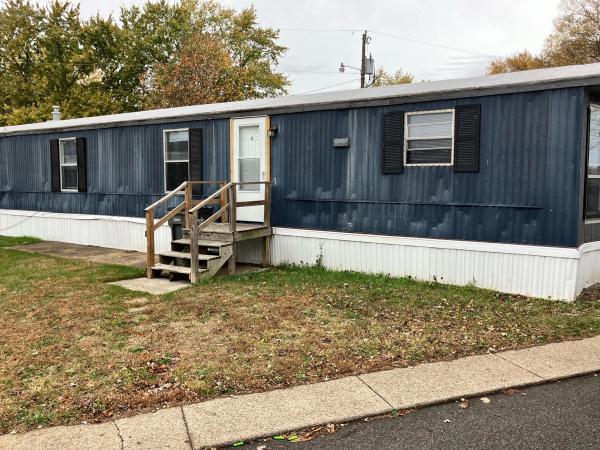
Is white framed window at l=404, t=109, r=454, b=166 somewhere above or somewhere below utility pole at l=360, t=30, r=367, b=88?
below

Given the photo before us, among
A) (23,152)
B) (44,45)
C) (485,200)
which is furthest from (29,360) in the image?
(44,45)

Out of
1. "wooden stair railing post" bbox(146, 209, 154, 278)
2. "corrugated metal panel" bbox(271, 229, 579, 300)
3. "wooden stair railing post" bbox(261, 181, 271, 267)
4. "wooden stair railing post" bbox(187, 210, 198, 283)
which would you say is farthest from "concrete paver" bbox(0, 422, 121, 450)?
"wooden stair railing post" bbox(261, 181, 271, 267)

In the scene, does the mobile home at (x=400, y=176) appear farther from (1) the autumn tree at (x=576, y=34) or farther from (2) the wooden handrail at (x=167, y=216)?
(1) the autumn tree at (x=576, y=34)

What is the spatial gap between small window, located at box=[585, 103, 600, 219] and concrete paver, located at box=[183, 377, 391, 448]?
4.78 m

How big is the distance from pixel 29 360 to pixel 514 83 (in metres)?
6.40

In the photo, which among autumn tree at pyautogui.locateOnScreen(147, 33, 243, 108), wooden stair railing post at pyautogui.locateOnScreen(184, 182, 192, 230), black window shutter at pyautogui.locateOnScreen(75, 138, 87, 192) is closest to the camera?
wooden stair railing post at pyautogui.locateOnScreen(184, 182, 192, 230)

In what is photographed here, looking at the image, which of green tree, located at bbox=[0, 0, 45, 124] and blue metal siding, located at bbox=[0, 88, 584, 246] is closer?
blue metal siding, located at bbox=[0, 88, 584, 246]

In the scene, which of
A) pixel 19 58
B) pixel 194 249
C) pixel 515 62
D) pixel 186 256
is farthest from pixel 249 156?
pixel 515 62

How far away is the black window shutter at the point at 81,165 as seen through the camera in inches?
477

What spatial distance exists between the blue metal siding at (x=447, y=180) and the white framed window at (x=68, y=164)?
5.88m

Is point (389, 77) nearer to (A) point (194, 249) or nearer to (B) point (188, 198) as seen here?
(B) point (188, 198)

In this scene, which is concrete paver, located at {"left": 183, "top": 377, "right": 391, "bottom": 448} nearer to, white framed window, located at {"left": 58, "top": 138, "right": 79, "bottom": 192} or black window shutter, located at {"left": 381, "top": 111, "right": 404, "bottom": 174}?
black window shutter, located at {"left": 381, "top": 111, "right": 404, "bottom": 174}

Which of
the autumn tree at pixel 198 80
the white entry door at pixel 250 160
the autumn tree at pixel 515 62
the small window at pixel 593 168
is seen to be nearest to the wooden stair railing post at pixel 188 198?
the white entry door at pixel 250 160

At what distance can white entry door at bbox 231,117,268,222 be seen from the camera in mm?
9391
